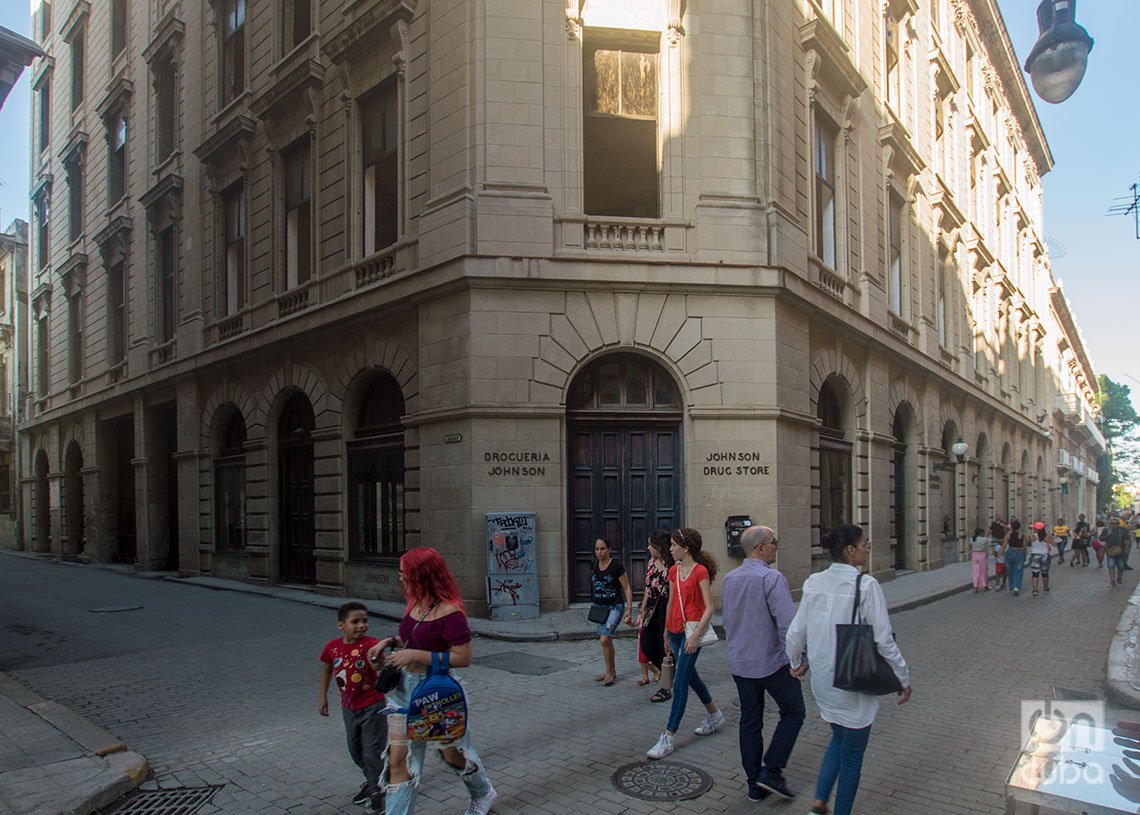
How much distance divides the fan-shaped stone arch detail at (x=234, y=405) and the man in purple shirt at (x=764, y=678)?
614 inches

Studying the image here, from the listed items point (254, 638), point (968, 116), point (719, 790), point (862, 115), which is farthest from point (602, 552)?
point (968, 116)

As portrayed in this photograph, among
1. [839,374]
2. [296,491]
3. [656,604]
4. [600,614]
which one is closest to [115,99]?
[296,491]

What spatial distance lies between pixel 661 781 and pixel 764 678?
1.12 m

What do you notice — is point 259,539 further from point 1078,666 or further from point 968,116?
point 968,116

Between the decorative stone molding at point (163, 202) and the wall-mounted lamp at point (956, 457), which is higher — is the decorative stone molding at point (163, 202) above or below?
above

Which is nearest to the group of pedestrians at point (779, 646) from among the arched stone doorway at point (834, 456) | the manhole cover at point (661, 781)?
the manhole cover at point (661, 781)

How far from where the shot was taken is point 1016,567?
1858 cm

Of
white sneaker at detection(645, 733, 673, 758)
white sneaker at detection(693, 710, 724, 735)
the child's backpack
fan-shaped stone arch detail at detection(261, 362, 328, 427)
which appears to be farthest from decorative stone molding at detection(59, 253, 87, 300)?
the child's backpack

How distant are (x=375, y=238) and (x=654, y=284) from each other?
587 cm

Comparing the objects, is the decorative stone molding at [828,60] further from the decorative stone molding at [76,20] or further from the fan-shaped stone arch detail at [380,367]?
the decorative stone molding at [76,20]

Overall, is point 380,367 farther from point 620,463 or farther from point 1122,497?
point 1122,497

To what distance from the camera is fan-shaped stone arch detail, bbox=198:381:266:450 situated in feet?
63.5

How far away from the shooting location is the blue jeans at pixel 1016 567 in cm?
1858

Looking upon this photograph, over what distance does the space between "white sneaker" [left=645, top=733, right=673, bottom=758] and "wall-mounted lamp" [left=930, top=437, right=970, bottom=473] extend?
63.1 feet
